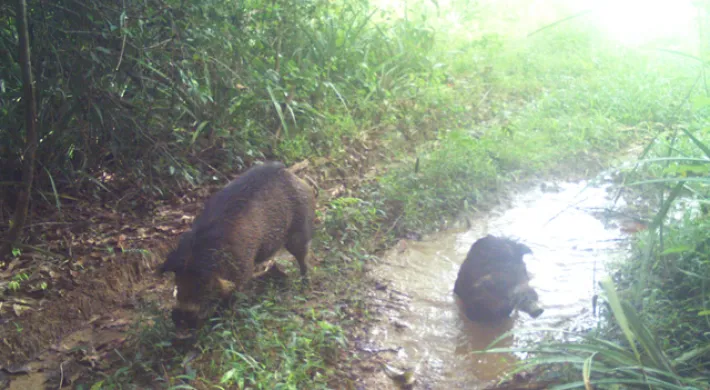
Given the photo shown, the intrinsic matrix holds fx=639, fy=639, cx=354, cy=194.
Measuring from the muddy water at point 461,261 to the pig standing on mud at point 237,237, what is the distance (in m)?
0.85

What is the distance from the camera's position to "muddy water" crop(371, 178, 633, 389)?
4.26m

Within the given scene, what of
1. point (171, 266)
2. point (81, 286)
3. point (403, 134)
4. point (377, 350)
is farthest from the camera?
point (403, 134)

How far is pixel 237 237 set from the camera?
437cm

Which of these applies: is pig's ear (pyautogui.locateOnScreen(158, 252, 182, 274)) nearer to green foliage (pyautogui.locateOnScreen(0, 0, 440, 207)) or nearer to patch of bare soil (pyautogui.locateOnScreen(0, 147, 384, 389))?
patch of bare soil (pyautogui.locateOnScreen(0, 147, 384, 389))

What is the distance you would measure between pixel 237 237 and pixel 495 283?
189 cm

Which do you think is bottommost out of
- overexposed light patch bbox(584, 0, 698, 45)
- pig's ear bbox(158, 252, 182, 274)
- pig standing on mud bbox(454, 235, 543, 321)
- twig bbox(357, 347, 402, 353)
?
twig bbox(357, 347, 402, 353)

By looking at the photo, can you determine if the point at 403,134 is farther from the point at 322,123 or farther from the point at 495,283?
the point at 495,283

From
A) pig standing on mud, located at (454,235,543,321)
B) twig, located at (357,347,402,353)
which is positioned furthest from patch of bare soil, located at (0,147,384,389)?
pig standing on mud, located at (454,235,543,321)

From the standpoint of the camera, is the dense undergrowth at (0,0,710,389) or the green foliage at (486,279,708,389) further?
the dense undergrowth at (0,0,710,389)

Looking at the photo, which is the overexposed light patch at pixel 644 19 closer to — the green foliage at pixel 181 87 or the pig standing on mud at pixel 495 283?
the green foliage at pixel 181 87

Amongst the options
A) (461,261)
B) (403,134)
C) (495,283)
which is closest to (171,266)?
(495,283)

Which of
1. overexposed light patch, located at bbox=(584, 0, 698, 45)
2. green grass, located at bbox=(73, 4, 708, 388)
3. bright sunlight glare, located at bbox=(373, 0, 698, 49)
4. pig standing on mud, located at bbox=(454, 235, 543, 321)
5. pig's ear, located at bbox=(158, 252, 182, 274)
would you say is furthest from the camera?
overexposed light patch, located at bbox=(584, 0, 698, 45)

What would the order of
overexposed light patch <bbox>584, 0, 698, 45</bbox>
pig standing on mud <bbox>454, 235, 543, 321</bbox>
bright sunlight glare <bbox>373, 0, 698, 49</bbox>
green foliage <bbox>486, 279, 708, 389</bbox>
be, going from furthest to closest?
overexposed light patch <bbox>584, 0, 698, 45</bbox>, bright sunlight glare <bbox>373, 0, 698, 49</bbox>, pig standing on mud <bbox>454, 235, 543, 321</bbox>, green foliage <bbox>486, 279, 708, 389</bbox>

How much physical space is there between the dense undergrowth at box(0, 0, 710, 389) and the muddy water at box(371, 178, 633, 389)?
0.28m
